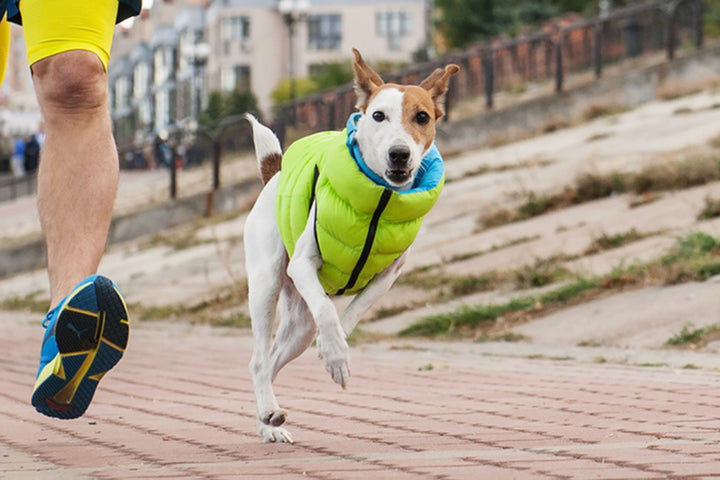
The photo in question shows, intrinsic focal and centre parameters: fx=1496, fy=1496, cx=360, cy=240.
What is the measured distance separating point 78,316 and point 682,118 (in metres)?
14.0

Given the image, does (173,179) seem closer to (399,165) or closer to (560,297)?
(560,297)

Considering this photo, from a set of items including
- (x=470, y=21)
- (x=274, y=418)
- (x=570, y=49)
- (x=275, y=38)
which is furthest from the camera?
(x=275, y=38)

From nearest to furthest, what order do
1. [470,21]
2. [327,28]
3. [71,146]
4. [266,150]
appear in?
[71,146] < [266,150] < [470,21] < [327,28]

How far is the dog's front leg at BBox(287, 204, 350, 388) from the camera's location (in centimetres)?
478

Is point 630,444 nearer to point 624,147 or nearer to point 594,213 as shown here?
point 594,213

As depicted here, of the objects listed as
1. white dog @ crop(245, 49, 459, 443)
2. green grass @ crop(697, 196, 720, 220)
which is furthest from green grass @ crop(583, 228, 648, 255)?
white dog @ crop(245, 49, 459, 443)

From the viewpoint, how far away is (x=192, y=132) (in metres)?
24.2

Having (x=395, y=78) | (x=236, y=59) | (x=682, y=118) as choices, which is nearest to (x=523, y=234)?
(x=682, y=118)

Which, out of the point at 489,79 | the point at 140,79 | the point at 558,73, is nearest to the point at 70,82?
the point at 558,73

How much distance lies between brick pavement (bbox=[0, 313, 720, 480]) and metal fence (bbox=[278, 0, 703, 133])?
13.8 meters

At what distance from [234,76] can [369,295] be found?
273 ft

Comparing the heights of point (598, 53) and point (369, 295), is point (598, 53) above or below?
below

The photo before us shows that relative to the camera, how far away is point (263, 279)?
17.9 feet

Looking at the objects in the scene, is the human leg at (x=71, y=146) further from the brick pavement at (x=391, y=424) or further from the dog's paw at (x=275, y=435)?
the dog's paw at (x=275, y=435)
